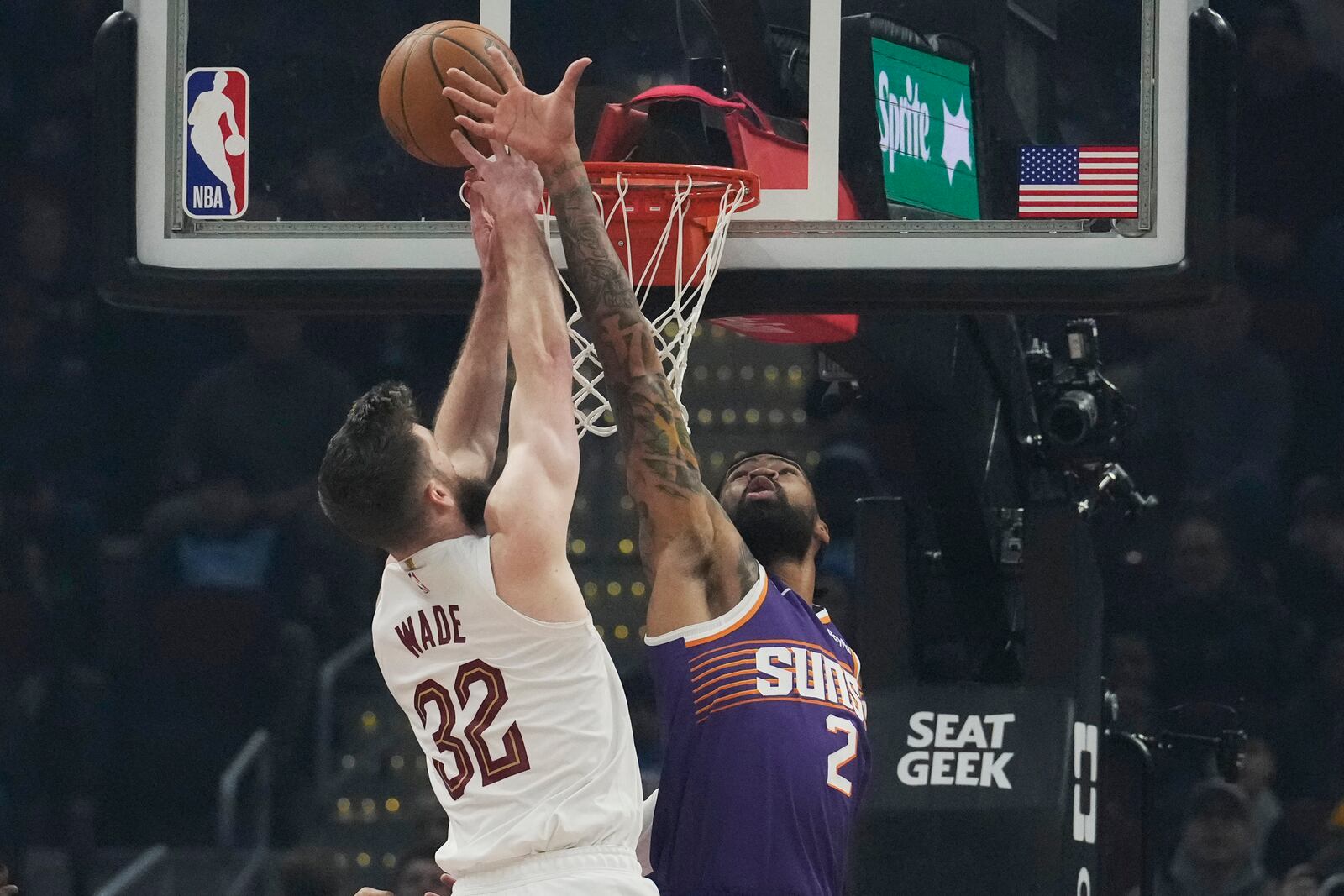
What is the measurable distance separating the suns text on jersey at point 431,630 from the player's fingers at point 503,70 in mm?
905

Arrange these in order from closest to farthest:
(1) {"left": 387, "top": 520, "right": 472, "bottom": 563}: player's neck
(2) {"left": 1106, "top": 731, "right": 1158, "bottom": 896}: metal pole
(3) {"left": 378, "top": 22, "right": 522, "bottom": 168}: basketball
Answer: (1) {"left": 387, "top": 520, "right": 472, "bottom": 563}: player's neck, (3) {"left": 378, "top": 22, "right": 522, "bottom": 168}: basketball, (2) {"left": 1106, "top": 731, "right": 1158, "bottom": 896}: metal pole

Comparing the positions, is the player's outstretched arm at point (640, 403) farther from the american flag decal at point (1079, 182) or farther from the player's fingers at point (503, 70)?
the american flag decal at point (1079, 182)

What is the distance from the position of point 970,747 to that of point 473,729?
6.90 ft

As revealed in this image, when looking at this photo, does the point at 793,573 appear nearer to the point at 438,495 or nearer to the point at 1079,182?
the point at 438,495

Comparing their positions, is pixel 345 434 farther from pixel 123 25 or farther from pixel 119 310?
pixel 119 310

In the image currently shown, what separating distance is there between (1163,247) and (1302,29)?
4148 millimetres

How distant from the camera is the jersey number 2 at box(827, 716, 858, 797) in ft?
10.8

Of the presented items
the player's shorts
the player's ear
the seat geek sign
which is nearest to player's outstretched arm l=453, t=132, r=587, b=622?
the player's ear

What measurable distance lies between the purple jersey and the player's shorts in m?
0.28

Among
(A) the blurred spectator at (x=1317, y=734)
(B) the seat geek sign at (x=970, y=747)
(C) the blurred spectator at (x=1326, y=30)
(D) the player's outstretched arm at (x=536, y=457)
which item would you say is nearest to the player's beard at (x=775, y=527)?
(D) the player's outstretched arm at (x=536, y=457)

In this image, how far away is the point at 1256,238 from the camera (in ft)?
24.5

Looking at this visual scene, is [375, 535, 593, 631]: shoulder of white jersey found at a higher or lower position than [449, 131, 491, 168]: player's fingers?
lower

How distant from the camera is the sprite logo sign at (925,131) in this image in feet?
13.4

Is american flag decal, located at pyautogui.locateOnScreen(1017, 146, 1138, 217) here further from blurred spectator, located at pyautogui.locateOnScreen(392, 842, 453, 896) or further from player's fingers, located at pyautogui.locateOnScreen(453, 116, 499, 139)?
blurred spectator, located at pyautogui.locateOnScreen(392, 842, 453, 896)
